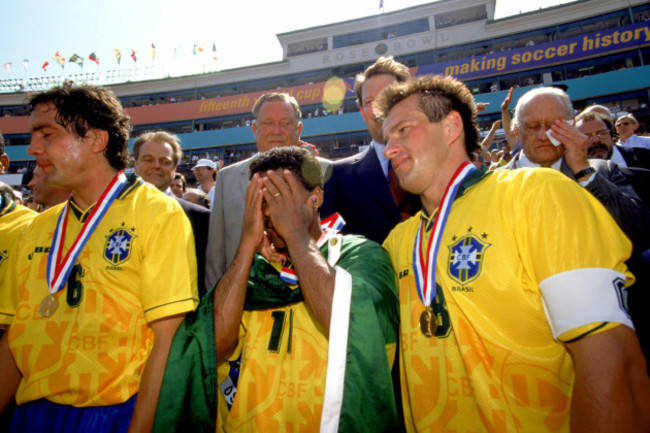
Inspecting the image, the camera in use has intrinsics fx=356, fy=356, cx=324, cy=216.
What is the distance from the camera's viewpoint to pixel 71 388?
167 centimetres

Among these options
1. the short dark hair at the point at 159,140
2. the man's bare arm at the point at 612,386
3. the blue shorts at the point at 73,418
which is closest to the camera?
the man's bare arm at the point at 612,386

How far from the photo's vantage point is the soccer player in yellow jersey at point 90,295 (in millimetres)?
1682

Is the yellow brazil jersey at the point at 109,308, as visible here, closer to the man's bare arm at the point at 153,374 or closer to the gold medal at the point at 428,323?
the man's bare arm at the point at 153,374

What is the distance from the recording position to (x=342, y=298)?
144 cm

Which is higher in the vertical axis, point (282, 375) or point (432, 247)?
point (432, 247)

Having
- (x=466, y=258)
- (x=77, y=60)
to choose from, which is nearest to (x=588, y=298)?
(x=466, y=258)

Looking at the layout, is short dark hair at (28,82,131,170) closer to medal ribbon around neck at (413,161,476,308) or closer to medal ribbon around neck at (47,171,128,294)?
medal ribbon around neck at (47,171,128,294)

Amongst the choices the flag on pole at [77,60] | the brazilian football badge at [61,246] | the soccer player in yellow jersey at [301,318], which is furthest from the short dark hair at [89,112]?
the flag on pole at [77,60]

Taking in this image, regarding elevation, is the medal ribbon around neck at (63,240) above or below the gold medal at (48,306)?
above

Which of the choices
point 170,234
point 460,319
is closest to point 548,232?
point 460,319

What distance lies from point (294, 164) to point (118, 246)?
3.30 feet

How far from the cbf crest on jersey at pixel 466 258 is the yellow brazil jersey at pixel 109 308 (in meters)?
1.22

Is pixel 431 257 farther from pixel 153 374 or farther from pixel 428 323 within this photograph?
pixel 153 374

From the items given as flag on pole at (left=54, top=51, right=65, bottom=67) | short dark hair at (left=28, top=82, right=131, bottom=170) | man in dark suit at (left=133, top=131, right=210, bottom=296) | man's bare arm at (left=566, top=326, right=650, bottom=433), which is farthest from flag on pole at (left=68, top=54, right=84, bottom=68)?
man's bare arm at (left=566, top=326, right=650, bottom=433)
